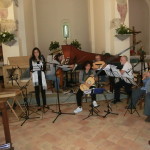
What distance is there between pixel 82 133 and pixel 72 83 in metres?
3.23

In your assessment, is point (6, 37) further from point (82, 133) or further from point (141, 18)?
point (141, 18)

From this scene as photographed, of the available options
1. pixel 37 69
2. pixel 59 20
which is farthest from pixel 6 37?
pixel 59 20

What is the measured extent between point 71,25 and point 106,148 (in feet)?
25.0

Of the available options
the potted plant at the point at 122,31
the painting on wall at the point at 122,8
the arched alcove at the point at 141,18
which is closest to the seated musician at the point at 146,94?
the potted plant at the point at 122,31

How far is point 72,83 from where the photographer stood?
666 cm

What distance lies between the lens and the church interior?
3.41 metres

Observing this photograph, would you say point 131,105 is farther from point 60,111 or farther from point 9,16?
point 9,16

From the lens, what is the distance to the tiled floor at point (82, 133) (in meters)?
3.11

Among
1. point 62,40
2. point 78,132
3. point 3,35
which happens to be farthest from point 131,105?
point 62,40

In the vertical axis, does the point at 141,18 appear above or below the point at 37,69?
above

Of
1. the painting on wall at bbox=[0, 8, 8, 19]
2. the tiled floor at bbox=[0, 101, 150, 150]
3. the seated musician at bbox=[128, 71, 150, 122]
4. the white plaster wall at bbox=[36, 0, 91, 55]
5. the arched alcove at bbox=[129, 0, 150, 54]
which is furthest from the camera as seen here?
the arched alcove at bbox=[129, 0, 150, 54]

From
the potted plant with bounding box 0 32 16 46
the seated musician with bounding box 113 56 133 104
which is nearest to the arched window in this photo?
the potted plant with bounding box 0 32 16 46

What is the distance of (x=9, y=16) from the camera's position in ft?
20.0

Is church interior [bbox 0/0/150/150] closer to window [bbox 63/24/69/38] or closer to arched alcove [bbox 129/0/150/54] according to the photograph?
window [bbox 63/24/69/38]
